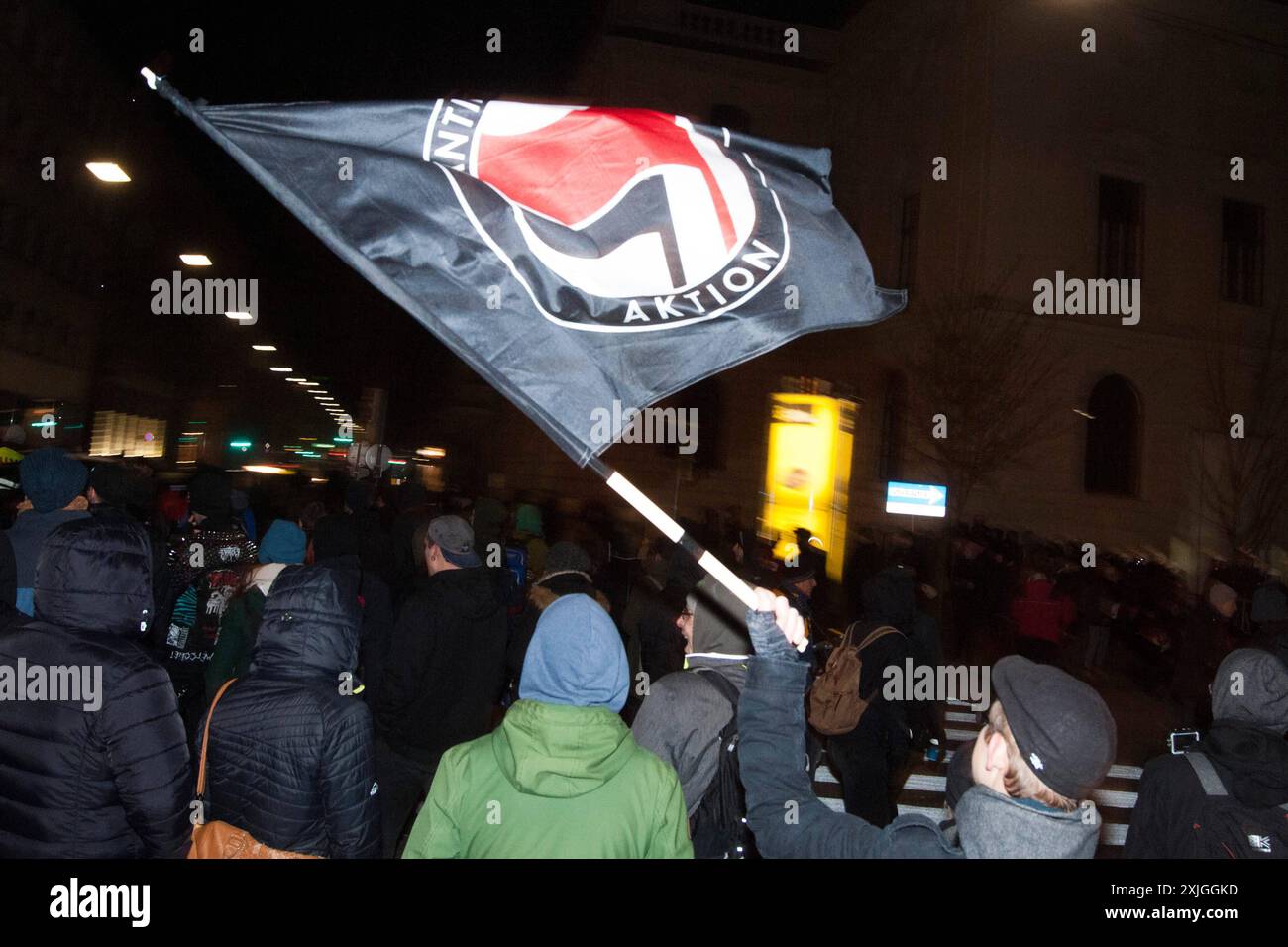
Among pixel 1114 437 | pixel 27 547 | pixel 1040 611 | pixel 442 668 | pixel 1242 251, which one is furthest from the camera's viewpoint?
pixel 1242 251

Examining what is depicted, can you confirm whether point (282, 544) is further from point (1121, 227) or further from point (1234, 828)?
point (1121, 227)

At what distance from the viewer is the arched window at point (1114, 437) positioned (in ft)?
79.2

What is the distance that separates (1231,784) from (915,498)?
46.9 ft

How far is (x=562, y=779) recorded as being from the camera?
2.51m

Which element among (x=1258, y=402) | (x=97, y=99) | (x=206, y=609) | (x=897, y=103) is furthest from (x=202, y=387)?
(x=1258, y=402)

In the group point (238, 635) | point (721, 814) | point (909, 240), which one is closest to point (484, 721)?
point (238, 635)

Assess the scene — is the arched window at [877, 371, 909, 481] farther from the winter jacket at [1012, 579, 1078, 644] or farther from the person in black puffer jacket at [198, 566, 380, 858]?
the person in black puffer jacket at [198, 566, 380, 858]

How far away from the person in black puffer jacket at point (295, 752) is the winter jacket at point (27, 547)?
2.14 metres

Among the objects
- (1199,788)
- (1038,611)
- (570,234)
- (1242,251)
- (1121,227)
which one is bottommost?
(1038,611)

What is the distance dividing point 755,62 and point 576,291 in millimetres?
28719

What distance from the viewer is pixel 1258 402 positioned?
2436 centimetres

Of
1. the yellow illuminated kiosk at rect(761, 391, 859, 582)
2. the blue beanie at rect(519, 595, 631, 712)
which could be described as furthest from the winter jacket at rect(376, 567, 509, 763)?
the yellow illuminated kiosk at rect(761, 391, 859, 582)

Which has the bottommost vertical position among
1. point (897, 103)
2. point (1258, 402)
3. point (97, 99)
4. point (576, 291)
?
point (576, 291)
